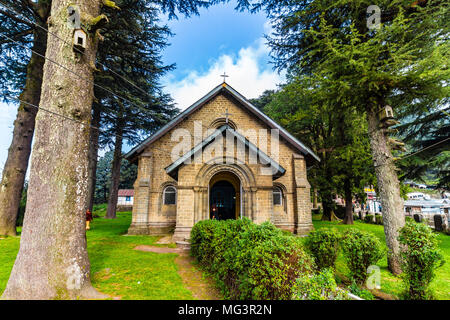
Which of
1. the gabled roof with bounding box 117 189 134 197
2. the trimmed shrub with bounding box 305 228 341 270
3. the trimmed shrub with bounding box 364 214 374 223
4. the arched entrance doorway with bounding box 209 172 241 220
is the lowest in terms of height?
the trimmed shrub with bounding box 364 214 374 223

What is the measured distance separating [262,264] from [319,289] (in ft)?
3.18

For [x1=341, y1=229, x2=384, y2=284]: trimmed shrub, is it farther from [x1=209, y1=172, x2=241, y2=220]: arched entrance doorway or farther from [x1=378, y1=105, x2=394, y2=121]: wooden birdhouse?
[x1=209, y1=172, x2=241, y2=220]: arched entrance doorway

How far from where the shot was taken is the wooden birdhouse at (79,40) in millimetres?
4637

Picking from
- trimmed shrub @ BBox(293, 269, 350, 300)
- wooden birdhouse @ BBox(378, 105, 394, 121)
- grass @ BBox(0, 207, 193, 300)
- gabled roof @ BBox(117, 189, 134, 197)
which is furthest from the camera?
gabled roof @ BBox(117, 189, 134, 197)

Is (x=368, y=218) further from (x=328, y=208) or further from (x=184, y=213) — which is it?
(x=184, y=213)

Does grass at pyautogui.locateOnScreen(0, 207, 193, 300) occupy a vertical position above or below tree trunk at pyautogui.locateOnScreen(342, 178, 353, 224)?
below

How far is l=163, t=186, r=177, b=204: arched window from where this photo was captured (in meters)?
13.7

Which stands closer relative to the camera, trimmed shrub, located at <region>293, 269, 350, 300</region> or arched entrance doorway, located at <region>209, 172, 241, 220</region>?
trimmed shrub, located at <region>293, 269, 350, 300</region>

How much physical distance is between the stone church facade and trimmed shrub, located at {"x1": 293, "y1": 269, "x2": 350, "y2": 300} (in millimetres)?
7496

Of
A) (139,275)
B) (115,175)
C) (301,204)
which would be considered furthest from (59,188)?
(115,175)

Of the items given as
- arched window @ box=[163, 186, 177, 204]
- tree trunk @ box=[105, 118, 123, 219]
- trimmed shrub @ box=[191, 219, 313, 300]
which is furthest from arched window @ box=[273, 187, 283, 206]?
tree trunk @ box=[105, 118, 123, 219]

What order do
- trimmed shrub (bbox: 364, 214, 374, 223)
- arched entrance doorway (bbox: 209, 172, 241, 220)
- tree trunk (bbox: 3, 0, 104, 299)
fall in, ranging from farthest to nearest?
trimmed shrub (bbox: 364, 214, 374, 223), arched entrance doorway (bbox: 209, 172, 241, 220), tree trunk (bbox: 3, 0, 104, 299)

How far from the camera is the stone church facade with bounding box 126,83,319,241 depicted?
1088 cm
